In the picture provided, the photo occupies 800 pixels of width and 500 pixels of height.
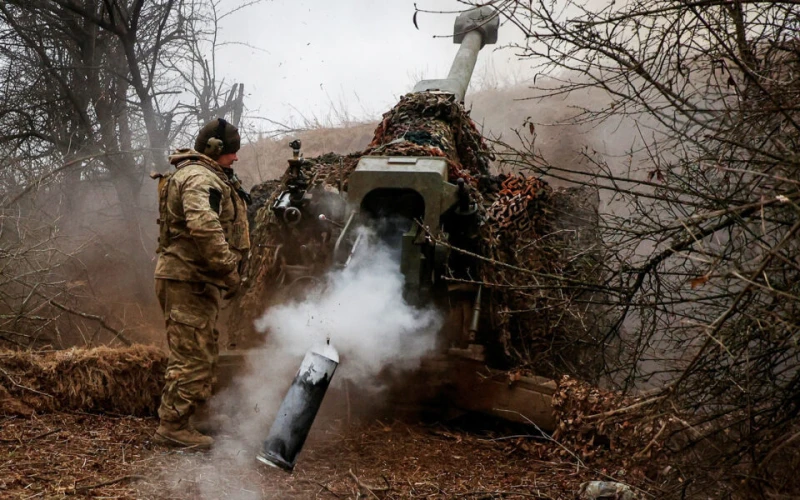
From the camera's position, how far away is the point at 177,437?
206 inches

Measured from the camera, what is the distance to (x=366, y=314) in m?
6.03

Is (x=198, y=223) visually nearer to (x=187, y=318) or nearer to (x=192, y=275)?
(x=192, y=275)

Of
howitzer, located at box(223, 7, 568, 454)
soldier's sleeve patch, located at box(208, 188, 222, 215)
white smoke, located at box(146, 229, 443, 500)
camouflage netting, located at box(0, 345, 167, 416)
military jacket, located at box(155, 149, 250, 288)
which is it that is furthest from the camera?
howitzer, located at box(223, 7, 568, 454)

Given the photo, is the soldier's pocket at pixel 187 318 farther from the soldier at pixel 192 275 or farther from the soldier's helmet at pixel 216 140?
the soldier's helmet at pixel 216 140

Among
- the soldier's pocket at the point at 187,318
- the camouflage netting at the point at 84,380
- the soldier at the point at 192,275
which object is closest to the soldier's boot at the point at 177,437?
the soldier at the point at 192,275

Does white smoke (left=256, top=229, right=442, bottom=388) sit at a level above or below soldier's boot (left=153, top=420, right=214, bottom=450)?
above

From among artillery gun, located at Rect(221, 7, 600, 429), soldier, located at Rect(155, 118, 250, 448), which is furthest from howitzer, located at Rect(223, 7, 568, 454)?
soldier, located at Rect(155, 118, 250, 448)

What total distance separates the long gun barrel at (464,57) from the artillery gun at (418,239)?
6.53ft

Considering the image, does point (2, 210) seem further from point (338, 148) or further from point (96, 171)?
point (338, 148)

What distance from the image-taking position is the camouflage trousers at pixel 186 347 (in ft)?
17.3

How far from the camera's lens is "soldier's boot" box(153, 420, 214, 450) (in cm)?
523

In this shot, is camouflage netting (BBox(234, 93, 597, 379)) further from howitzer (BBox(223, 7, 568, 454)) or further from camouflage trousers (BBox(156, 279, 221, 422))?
camouflage trousers (BBox(156, 279, 221, 422))

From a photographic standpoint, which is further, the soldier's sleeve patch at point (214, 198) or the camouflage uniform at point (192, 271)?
the soldier's sleeve patch at point (214, 198)

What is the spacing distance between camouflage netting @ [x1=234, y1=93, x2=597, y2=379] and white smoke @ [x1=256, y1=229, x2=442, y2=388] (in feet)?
1.47
